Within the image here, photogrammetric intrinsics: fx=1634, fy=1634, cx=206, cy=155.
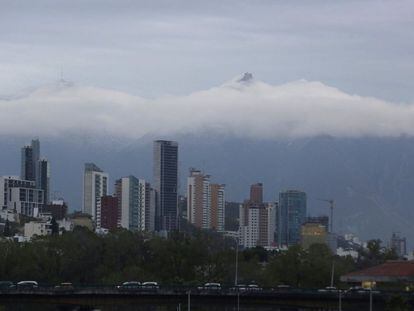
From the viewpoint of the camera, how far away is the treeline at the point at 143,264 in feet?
554

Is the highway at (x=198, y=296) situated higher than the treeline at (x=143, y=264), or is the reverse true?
the treeline at (x=143, y=264)

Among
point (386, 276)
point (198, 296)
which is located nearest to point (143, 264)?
point (386, 276)

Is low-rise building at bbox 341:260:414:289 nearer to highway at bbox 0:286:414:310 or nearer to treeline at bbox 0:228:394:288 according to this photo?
treeline at bbox 0:228:394:288

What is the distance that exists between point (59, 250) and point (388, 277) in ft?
117

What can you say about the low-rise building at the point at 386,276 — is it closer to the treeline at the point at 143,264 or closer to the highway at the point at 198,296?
the treeline at the point at 143,264

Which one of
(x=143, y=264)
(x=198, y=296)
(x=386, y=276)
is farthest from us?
(x=143, y=264)

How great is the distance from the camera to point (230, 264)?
7087 inches

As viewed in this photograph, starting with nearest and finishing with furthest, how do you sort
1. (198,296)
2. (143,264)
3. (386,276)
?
(198,296) → (386,276) → (143,264)

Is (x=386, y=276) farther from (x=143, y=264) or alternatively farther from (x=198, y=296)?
(x=198, y=296)

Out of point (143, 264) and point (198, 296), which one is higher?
point (143, 264)

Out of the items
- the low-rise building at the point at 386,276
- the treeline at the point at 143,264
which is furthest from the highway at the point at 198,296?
the treeline at the point at 143,264

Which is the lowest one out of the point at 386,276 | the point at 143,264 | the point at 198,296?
the point at 198,296

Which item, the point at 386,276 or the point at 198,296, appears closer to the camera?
the point at 198,296

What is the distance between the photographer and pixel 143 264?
7037 inches
